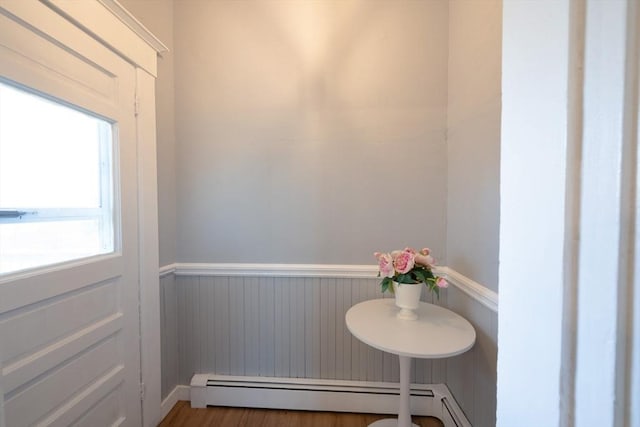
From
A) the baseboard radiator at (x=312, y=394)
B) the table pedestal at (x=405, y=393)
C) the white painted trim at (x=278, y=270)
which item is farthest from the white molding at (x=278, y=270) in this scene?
the baseboard radiator at (x=312, y=394)

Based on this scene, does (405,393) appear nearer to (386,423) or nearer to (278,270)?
(386,423)

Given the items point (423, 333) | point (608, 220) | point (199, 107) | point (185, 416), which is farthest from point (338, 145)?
point (185, 416)

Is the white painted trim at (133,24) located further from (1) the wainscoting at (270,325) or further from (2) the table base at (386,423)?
(2) the table base at (386,423)

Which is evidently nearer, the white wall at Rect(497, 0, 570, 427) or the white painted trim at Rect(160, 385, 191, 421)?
the white wall at Rect(497, 0, 570, 427)

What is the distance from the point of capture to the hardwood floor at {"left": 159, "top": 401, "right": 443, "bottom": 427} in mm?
1452

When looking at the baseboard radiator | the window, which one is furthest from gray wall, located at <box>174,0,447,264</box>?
the baseboard radiator

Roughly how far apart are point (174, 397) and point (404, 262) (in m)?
1.67

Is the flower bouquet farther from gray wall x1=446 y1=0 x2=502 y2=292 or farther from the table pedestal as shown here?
the table pedestal

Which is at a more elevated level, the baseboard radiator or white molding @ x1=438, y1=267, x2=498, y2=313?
white molding @ x1=438, y1=267, x2=498, y2=313

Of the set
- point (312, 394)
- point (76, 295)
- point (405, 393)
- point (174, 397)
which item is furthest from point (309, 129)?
point (174, 397)

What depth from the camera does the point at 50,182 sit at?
965 mm

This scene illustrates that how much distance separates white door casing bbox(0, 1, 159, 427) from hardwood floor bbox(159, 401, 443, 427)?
20 cm

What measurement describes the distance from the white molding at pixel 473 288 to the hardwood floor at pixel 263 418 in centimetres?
84

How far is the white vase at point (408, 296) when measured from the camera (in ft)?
3.89
